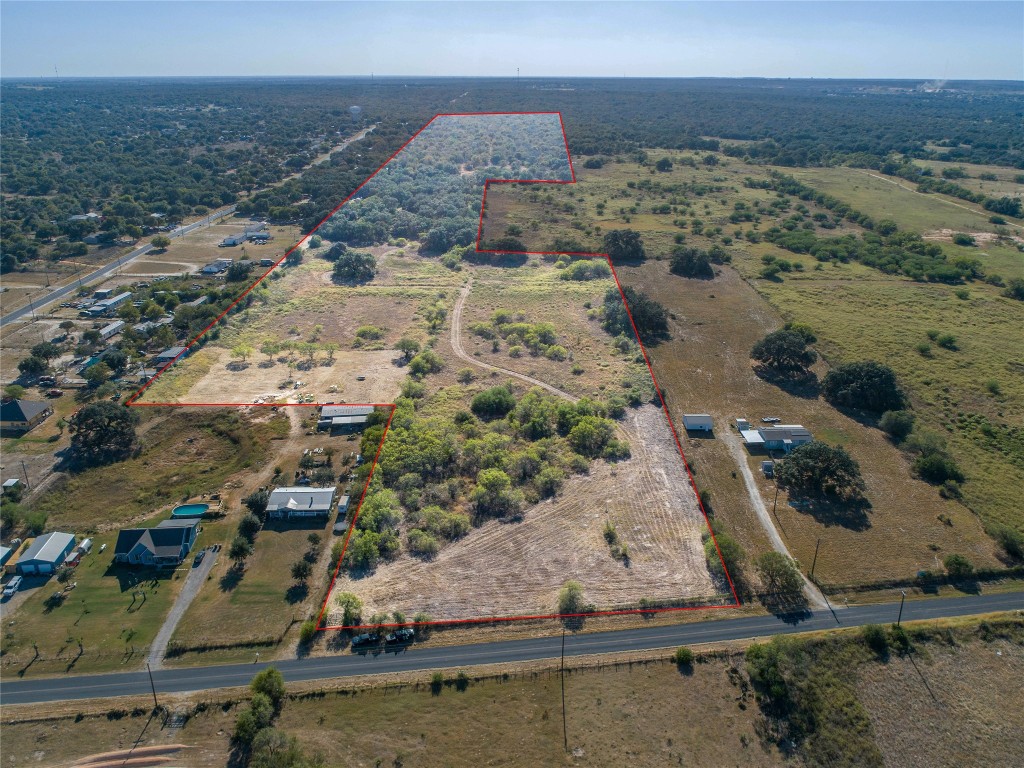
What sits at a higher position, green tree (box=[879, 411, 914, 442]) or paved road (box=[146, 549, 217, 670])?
green tree (box=[879, 411, 914, 442])

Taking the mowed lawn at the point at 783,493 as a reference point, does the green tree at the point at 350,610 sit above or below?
above

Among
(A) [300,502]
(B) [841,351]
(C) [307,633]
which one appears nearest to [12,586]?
(A) [300,502]

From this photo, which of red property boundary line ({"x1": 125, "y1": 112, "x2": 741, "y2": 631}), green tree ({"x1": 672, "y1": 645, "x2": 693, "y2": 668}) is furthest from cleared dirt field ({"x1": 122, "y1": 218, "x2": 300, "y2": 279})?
green tree ({"x1": 672, "y1": 645, "x2": 693, "y2": 668})

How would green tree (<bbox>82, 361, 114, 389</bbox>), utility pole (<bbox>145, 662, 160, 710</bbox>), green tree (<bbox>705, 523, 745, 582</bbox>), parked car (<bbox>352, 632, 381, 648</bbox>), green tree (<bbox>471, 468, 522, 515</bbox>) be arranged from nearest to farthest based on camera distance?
utility pole (<bbox>145, 662, 160, 710</bbox>), parked car (<bbox>352, 632, 381, 648</bbox>), green tree (<bbox>705, 523, 745, 582</bbox>), green tree (<bbox>471, 468, 522, 515</bbox>), green tree (<bbox>82, 361, 114, 389</bbox>)

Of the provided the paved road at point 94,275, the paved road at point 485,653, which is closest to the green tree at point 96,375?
the paved road at point 94,275

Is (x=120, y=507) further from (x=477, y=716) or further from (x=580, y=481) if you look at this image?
(x=580, y=481)

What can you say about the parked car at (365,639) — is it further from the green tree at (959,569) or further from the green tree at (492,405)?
the green tree at (959,569)

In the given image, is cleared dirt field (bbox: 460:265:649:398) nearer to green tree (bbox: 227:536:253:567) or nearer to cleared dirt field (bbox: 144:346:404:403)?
cleared dirt field (bbox: 144:346:404:403)

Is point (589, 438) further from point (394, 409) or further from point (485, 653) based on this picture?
point (485, 653)

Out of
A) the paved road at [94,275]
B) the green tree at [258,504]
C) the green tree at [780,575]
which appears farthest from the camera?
the paved road at [94,275]
